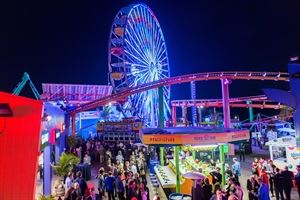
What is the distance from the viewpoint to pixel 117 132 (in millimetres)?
37281

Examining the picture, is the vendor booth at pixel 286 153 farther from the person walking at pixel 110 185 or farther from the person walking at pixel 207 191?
the person walking at pixel 110 185

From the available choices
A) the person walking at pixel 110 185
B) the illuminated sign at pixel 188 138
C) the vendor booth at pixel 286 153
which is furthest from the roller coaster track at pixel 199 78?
the person walking at pixel 110 185

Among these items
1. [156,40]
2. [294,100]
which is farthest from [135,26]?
[294,100]

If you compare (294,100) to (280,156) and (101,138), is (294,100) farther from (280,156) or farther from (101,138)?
(101,138)

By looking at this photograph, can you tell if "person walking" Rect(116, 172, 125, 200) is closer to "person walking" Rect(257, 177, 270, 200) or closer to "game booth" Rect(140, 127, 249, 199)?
"game booth" Rect(140, 127, 249, 199)

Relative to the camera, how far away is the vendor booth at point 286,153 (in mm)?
17219

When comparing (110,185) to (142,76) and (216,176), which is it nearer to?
(216,176)

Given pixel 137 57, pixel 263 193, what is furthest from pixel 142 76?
pixel 263 193

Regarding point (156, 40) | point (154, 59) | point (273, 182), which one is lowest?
point (273, 182)

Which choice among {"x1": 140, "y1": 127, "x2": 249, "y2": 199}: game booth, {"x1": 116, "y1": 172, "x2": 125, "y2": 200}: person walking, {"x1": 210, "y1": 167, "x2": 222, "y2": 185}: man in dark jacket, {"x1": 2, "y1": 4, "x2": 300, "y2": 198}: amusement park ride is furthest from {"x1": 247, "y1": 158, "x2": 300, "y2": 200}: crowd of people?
{"x1": 2, "y1": 4, "x2": 300, "y2": 198}: amusement park ride

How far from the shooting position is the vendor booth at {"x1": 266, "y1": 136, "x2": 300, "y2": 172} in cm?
1722

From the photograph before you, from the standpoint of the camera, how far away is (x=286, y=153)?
18.0 metres

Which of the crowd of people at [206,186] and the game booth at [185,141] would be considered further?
the game booth at [185,141]

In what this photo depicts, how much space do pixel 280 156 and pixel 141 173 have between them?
28.3 feet
